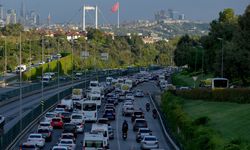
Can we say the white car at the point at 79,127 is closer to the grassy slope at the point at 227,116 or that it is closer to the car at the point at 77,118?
the car at the point at 77,118

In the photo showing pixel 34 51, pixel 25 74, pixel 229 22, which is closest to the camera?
pixel 229 22

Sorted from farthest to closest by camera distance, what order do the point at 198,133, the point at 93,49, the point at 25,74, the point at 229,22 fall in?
the point at 93,49, the point at 25,74, the point at 229,22, the point at 198,133

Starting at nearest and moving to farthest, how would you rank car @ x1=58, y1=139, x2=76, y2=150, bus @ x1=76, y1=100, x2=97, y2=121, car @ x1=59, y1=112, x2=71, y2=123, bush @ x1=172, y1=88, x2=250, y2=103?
car @ x1=58, y1=139, x2=76, y2=150 < bush @ x1=172, y1=88, x2=250, y2=103 < car @ x1=59, y1=112, x2=71, y2=123 < bus @ x1=76, y1=100, x2=97, y2=121

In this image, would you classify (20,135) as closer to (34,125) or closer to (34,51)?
(34,125)

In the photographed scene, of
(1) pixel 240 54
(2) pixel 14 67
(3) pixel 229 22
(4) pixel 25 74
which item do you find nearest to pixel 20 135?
(1) pixel 240 54

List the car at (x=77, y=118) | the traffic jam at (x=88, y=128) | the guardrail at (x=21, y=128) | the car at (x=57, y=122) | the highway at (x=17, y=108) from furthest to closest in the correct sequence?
the highway at (x=17, y=108) → the car at (x=57, y=122) → the car at (x=77, y=118) → the guardrail at (x=21, y=128) → the traffic jam at (x=88, y=128)

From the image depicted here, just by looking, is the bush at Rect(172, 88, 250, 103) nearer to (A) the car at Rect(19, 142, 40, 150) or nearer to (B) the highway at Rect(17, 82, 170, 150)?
(B) the highway at Rect(17, 82, 170, 150)

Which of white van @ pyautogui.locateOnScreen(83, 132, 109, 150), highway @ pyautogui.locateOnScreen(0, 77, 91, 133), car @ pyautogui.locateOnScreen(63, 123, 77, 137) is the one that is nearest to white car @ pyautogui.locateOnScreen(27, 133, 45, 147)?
white van @ pyautogui.locateOnScreen(83, 132, 109, 150)

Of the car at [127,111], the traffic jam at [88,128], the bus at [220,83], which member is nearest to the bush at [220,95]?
the bus at [220,83]

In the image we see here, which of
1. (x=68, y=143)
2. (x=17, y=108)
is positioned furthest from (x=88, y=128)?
(x=17, y=108)
